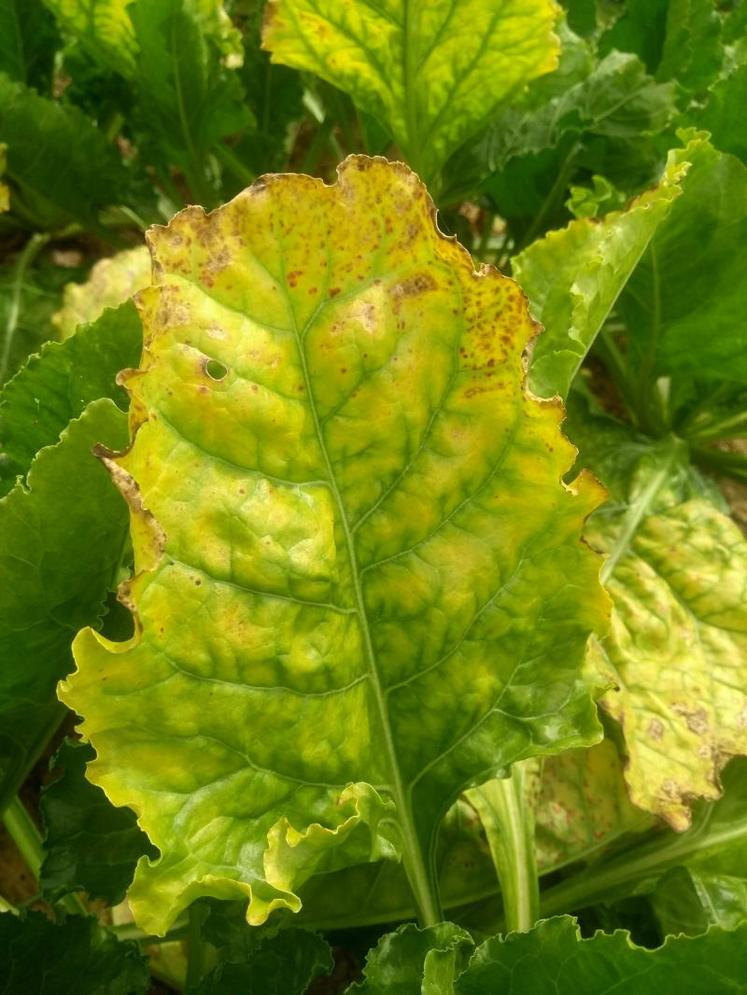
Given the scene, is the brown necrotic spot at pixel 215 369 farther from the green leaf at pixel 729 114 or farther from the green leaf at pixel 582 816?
the green leaf at pixel 729 114

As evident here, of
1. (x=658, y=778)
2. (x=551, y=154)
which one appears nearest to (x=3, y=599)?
(x=658, y=778)

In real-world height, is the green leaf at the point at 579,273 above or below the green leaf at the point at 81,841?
above

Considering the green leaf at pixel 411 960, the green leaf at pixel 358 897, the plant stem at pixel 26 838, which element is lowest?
the plant stem at pixel 26 838

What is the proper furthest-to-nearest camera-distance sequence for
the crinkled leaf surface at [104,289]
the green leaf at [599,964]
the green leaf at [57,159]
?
the green leaf at [57,159]
the crinkled leaf surface at [104,289]
the green leaf at [599,964]

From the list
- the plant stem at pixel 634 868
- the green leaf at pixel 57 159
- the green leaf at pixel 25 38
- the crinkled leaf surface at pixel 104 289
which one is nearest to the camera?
the plant stem at pixel 634 868

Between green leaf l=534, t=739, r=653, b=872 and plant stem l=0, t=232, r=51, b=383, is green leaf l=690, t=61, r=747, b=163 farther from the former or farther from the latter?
plant stem l=0, t=232, r=51, b=383

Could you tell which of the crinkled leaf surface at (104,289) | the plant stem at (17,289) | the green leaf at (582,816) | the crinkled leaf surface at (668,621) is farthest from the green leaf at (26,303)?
the green leaf at (582,816)

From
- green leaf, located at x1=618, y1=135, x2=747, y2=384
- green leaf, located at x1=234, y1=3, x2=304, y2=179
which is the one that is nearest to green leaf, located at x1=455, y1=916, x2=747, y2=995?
green leaf, located at x1=618, y1=135, x2=747, y2=384
